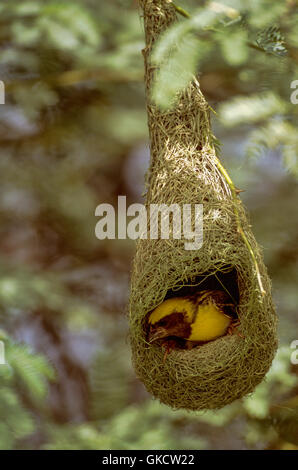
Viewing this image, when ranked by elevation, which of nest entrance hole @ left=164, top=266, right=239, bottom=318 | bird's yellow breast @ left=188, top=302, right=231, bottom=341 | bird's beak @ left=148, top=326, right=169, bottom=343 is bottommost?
bird's beak @ left=148, top=326, right=169, bottom=343

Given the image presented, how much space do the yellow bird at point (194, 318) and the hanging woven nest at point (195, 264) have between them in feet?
0.07

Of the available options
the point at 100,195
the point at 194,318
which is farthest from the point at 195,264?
the point at 100,195

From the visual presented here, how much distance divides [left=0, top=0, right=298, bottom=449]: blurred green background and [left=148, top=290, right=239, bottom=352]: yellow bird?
25cm

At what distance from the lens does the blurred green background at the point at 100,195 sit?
50.6 inches

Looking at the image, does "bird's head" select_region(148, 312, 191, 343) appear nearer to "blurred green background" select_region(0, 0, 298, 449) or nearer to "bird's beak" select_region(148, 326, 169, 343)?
"bird's beak" select_region(148, 326, 169, 343)

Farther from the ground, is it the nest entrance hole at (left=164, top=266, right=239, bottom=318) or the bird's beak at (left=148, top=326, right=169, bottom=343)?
the nest entrance hole at (left=164, top=266, right=239, bottom=318)

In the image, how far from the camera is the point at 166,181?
121cm

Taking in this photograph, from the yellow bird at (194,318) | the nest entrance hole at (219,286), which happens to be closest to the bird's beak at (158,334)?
the yellow bird at (194,318)

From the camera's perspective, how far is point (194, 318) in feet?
3.96

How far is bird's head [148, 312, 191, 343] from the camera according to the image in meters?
1.17

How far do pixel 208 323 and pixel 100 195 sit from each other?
4.69 ft

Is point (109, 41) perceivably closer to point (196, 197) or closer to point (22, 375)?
point (196, 197)

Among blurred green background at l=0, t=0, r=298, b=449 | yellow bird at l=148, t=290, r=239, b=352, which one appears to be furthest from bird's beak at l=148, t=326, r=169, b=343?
blurred green background at l=0, t=0, r=298, b=449
